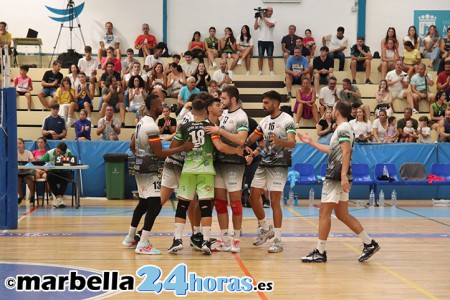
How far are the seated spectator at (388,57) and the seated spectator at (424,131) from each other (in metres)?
4.47

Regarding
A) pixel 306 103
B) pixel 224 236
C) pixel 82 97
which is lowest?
pixel 224 236

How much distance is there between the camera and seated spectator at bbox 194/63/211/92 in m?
24.1

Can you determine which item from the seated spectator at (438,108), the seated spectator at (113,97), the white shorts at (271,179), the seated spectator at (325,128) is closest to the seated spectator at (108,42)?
the seated spectator at (113,97)

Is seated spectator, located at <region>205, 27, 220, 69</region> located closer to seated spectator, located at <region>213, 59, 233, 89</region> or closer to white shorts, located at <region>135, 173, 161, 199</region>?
seated spectator, located at <region>213, 59, 233, 89</region>

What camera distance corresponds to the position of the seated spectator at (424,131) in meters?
22.1

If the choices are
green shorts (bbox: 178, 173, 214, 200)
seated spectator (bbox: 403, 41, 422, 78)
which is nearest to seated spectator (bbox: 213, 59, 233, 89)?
seated spectator (bbox: 403, 41, 422, 78)

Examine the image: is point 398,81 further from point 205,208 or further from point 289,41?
point 205,208

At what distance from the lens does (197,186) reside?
1112cm

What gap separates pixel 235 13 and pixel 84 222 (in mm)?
15271

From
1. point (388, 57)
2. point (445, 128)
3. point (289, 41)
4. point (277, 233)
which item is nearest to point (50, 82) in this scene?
point (289, 41)

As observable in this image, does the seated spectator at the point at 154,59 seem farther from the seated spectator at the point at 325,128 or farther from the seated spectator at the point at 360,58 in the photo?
the seated spectator at the point at 325,128

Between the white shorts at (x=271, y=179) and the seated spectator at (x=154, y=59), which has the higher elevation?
the seated spectator at (x=154, y=59)

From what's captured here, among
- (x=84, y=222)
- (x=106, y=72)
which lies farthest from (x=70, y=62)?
(x=84, y=222)

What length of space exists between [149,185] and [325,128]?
37.8 feet
